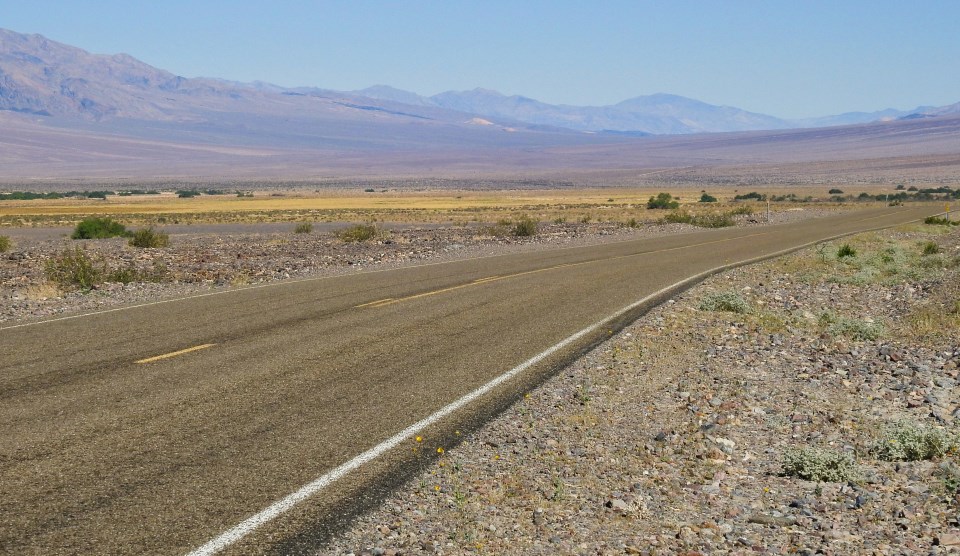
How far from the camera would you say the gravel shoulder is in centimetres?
616

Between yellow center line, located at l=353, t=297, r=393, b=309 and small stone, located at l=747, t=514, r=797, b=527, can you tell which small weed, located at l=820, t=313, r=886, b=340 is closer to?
yellow center line, located at l=353, t=297, r=393, b=309

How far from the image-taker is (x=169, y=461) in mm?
7441

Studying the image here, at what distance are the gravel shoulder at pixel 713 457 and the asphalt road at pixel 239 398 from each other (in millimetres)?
577

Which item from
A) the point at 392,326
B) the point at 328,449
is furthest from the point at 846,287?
the point at 328,449

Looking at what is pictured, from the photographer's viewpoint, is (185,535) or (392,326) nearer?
(185,535)

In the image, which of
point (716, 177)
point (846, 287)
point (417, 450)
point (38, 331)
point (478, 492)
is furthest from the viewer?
point (716, 177)

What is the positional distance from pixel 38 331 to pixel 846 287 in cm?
1565

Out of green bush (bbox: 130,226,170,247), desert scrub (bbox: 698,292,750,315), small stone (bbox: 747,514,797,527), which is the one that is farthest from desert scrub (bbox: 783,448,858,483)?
green bush (bbox: 130,226,170,247)

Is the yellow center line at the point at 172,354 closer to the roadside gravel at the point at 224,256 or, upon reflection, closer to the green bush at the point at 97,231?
the roadside gravel at the point at 224,256

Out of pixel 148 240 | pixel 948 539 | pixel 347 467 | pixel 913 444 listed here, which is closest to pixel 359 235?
pixel 148 240

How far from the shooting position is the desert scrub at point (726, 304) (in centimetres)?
1653

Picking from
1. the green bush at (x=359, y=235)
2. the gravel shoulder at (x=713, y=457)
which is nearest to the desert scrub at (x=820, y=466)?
the gravel shoulder at (x=713, y=457)

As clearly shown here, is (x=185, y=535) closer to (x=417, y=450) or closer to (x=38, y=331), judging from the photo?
(x=417, y=450)

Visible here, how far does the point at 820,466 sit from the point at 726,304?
9.46m
